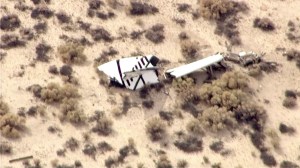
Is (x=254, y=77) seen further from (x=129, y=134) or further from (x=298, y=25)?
(x=129, y=134)

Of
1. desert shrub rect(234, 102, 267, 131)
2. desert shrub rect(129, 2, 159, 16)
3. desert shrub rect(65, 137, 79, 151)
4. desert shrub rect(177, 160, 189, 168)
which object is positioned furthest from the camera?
desert shrub rect(129, 2, 159, 16)

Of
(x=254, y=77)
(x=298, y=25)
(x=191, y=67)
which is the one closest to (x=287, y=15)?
(x=298, y=25)

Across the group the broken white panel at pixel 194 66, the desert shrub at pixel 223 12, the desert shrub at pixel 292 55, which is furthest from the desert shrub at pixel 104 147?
the desert shrub at pixel 292 55

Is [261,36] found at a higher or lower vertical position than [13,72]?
higher

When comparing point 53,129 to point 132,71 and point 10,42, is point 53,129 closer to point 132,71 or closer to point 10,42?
point 132,71

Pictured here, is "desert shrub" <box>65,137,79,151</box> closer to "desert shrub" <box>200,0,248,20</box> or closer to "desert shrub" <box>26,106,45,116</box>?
"desert shrub" <box>26,106,45,116</box>

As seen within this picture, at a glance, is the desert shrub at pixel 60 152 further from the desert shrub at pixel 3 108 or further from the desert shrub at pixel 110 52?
the desert shrub at pixel 110 52

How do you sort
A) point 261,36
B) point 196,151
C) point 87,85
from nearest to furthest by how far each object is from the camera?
point 196,151 → point 87,85 → point 261,36

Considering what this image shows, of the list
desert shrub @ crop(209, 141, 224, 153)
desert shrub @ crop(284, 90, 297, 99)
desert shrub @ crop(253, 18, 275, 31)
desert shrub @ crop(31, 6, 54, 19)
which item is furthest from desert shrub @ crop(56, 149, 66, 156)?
desert shrub @ crop(253, 18, 275, 31)
